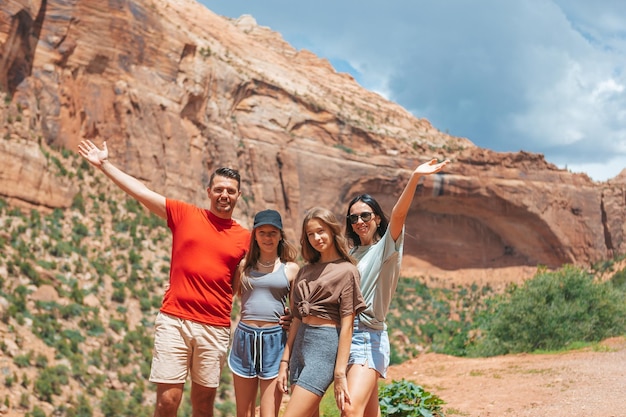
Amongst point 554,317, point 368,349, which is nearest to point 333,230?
point 368,349

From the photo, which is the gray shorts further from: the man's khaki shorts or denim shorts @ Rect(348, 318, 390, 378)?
the man's khaki shorts

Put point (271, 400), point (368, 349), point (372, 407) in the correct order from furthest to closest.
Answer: point (372, 407)
point (271, 400)
point (368, 349)

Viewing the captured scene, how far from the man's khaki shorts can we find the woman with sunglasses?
110cm

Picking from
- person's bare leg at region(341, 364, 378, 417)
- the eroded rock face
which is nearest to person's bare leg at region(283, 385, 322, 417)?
person's bare leg at region(341, 364, 378, 417)

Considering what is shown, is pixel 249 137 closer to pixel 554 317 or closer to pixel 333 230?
pixel 554 317

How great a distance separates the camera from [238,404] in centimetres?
436

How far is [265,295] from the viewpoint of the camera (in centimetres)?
434

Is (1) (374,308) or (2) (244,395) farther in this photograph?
(2) (244,395)

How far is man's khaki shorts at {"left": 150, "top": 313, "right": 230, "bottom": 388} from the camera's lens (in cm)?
440

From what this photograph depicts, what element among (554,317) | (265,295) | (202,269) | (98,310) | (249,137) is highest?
(249,137)

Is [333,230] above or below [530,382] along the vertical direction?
above

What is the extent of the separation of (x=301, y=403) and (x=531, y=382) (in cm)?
722

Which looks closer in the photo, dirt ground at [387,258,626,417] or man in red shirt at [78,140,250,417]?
man in red shirt at [78,140,250,417]

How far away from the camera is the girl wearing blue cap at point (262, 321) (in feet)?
14.0
